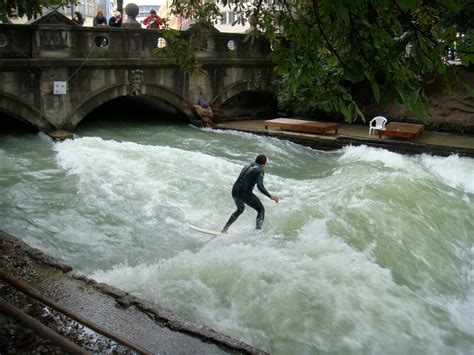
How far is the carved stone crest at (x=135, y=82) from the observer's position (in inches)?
642

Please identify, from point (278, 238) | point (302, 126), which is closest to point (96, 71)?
point (302, 126)

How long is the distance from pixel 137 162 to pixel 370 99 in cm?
1035

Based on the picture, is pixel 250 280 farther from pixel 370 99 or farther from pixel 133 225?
pixel 370 99

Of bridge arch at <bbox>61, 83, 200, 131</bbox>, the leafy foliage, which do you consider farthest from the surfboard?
bridge arch at <bbox>61, 83, 200, 131</bbox>

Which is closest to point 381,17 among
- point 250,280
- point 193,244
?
point 250,280

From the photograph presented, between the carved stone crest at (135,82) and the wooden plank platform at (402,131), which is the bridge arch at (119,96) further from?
the wooden plank platform at (402,131)

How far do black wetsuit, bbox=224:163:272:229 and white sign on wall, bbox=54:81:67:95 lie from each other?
901 cm

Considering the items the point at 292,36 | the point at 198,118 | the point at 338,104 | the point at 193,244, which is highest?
the point at 292,36

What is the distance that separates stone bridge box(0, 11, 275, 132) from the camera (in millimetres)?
14047

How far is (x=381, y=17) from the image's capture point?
384 centimetres

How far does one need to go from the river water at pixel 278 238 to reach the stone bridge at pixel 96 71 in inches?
60.9

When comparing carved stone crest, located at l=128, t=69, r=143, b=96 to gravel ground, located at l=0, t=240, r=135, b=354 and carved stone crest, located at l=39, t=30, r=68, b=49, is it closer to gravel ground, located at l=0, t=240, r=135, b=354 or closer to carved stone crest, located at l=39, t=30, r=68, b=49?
carved stone crest, located at l=39, t=30, r=68, b=49

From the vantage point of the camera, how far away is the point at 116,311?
460 centimetres

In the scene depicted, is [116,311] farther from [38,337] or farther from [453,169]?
[453,169]
